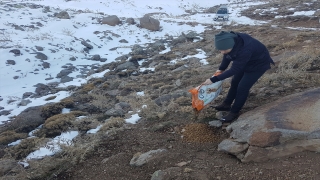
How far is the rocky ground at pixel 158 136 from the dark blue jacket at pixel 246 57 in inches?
37.1

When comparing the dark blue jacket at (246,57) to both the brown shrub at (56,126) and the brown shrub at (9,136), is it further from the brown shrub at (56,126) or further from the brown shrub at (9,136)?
the brown shrub at (9,136)

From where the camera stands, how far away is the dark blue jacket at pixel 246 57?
3.47 m

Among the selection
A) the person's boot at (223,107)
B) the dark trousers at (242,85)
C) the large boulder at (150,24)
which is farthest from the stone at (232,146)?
the large boulder at (150,24)

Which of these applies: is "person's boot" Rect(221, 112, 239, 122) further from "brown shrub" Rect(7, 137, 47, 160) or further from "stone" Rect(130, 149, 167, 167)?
"brown shrub" Rect(7, 137, 47, 160)

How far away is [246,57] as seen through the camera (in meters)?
3.47

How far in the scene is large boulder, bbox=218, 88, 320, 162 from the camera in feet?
10.2

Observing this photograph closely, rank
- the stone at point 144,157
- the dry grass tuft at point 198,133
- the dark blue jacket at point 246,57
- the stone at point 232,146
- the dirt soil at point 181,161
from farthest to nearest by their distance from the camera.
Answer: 1. the dry grass tuft at point 198,133
2. the stone at point 144,157
3. the dark blue jacket at point 246,57
4. the stone at point 232,146
5. the dirt soil at point 181,161

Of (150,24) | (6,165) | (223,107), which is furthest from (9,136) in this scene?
(150,24)

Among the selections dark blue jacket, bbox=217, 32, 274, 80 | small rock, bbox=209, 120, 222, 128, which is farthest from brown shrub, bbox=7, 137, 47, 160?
dark blue jacket, bbox=217, 32, 274, 80

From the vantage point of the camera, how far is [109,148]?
4.30 meters

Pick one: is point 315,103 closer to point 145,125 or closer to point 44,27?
point 145,125

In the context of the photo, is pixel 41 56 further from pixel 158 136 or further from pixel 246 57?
pixel 246 57

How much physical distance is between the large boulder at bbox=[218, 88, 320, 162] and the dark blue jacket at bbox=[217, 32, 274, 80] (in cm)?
64

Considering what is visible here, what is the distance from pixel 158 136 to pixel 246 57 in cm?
185
